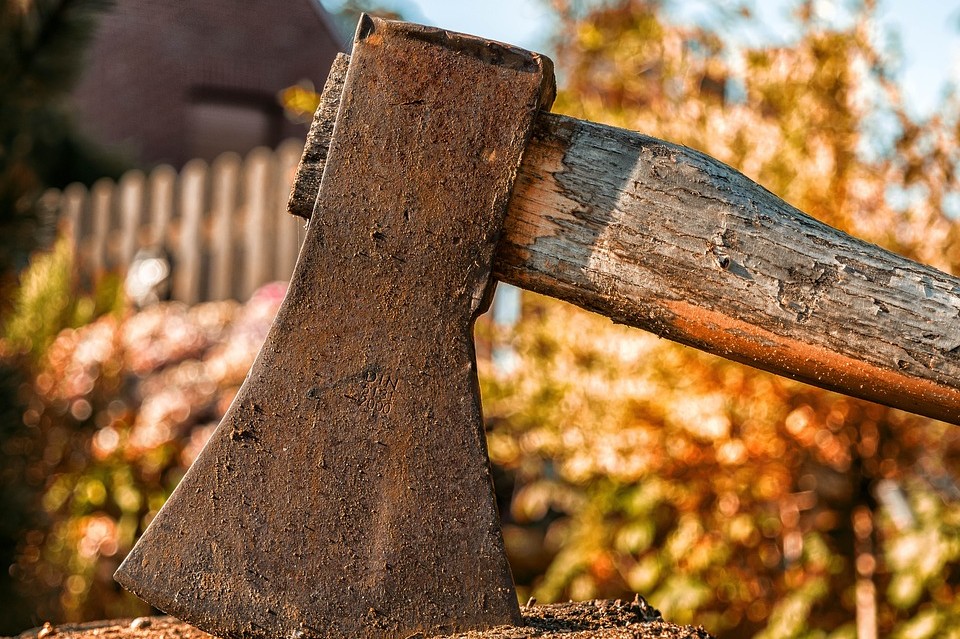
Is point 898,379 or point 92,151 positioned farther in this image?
point 92,151

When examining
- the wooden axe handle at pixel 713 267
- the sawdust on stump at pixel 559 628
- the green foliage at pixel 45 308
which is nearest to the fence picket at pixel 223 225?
the green foliage at pixel 45 308

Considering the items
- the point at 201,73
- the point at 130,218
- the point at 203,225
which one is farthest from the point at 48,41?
the point at 201,73

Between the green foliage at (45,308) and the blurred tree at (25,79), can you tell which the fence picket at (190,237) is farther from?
the blurred tree at (25,79)

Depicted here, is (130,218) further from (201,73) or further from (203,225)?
(201,73)

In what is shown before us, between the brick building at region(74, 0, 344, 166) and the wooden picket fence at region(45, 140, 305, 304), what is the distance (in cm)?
114

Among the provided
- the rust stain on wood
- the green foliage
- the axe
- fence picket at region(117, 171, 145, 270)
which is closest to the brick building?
fence picket at region(117, 171, 145, 270)

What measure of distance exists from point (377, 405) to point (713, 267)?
436 mm

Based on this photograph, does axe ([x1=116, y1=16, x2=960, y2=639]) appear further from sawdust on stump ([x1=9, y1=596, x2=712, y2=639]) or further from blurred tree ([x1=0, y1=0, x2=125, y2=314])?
blurred tree ([x1=0, y1=0, x2=125, y2=314])

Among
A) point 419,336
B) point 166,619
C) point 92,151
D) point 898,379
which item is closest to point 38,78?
point 166,619

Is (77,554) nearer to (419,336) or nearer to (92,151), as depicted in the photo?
(419,336)

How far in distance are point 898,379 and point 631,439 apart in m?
1.57

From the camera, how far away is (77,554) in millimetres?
3566

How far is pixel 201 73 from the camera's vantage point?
28.1 ft

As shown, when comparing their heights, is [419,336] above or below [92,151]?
above
